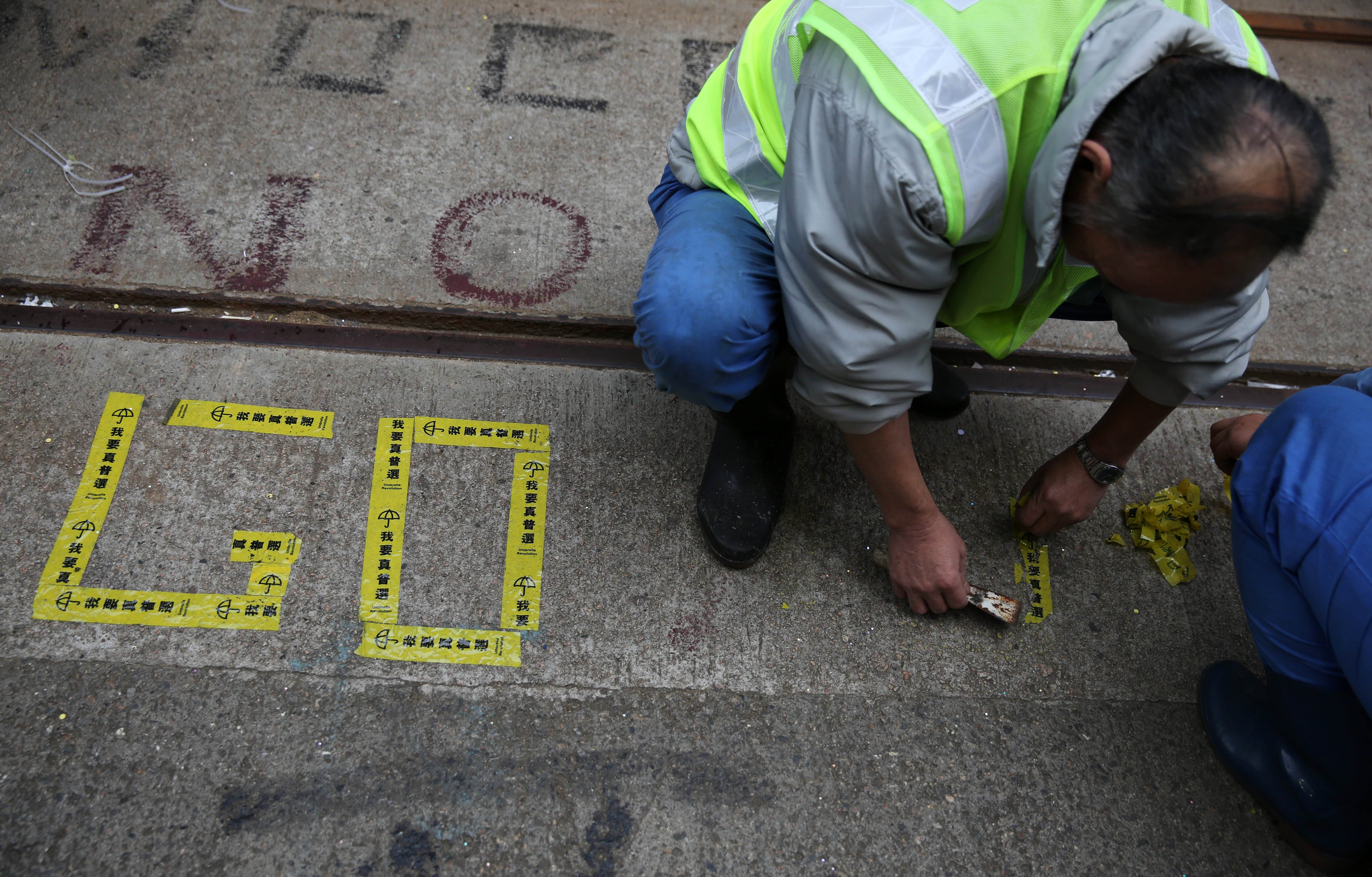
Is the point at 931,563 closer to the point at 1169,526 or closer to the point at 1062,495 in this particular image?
the point at 1062,495

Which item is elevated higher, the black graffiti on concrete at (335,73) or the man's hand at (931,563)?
the black graffiti on concrete at (335,73)

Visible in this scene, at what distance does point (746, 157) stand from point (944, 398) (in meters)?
0.67

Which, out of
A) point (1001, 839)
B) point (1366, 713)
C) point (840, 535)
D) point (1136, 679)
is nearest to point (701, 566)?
point (840, 535)

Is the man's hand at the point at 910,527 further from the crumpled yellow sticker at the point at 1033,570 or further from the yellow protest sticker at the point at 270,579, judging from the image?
the yellow protest sticker at the point at 270,579

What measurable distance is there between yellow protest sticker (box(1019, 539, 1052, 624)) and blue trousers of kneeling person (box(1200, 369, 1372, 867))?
0.28 metres

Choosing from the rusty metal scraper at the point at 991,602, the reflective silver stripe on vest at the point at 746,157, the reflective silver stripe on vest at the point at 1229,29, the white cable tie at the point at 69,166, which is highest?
the reflective silver stripe on vest at the point at 1229,29

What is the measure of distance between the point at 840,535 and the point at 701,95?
78cm

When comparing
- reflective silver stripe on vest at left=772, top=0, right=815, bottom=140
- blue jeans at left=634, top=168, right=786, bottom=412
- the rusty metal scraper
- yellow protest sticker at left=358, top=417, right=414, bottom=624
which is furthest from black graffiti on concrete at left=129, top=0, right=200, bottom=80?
the rusty metal scraper

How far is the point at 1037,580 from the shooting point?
1.47m

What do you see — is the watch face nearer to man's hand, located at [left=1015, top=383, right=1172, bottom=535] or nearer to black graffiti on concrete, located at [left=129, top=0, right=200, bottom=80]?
man's hand, located at [left=1015, top=383, right=1172, bottom=535]

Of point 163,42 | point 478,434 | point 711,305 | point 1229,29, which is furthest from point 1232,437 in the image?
point 163,42

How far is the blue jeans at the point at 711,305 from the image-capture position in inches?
45.4

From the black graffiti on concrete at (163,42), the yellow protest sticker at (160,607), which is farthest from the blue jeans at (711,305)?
the black graffiti on concrete at (163,42)

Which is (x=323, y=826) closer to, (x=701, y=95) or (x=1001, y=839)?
(x=1001, y=839)
